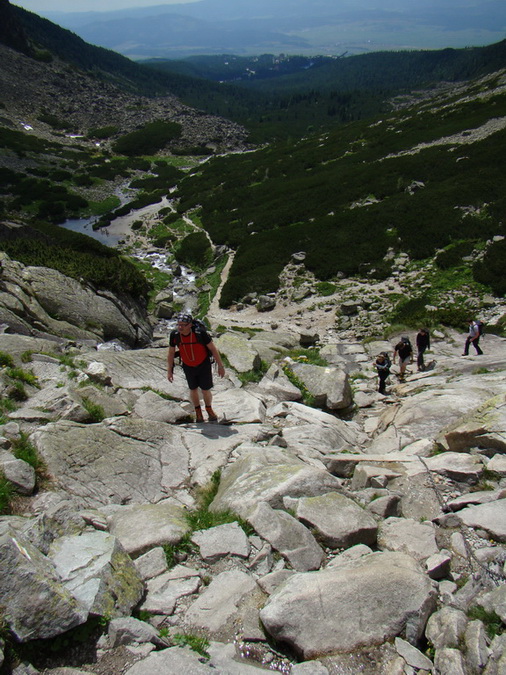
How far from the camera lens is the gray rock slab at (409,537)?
191 inches

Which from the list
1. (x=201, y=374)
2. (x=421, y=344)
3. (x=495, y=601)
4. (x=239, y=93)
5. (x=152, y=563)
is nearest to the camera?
(x=495, y=601)

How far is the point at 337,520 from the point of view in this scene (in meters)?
5.07

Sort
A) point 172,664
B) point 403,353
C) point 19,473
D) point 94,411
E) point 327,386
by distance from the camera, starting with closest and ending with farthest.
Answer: point 172,664 → point 19,473 → point 94,411 → point 327,386 → point 403,353

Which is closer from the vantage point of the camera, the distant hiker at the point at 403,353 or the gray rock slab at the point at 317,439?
the gray rock slab at the point at 317,439

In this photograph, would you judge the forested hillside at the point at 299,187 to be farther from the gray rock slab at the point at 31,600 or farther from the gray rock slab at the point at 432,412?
the gray rock slab at the point at 31,600

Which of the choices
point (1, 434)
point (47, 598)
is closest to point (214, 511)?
point (47, 598)

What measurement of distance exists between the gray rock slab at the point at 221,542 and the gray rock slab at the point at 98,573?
83cm

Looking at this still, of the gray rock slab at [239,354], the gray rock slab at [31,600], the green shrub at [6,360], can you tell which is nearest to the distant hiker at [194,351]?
the green shrub at [6,360]

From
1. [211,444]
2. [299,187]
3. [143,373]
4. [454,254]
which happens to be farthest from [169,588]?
[299,187]

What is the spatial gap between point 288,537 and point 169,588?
1378mm

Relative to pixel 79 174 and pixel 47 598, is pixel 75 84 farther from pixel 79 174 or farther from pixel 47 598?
pixel 47 598

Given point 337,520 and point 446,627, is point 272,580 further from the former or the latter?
point 446,627

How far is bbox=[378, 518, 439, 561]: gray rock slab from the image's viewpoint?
4.84 meters

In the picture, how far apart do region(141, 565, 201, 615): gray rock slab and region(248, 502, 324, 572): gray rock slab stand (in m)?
0.90
